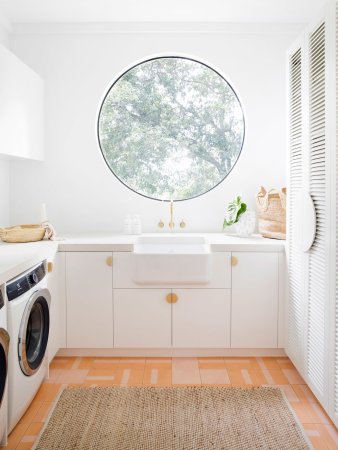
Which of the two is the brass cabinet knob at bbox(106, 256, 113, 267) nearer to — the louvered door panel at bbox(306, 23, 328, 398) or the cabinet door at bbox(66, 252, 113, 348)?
the cabinet door at bbox(66, 252, 113, 348)

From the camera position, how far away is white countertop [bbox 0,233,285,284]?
8.70 feet

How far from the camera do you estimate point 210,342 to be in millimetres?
3088

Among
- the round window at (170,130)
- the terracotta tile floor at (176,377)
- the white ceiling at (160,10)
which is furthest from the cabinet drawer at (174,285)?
the white ceiling at (160,10)

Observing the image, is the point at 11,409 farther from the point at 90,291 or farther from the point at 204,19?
the point at 204,19

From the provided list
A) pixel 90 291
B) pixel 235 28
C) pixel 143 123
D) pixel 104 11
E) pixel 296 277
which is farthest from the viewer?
pixel 143 123

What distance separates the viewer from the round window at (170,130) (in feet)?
12.6

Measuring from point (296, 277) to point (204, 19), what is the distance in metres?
2.13

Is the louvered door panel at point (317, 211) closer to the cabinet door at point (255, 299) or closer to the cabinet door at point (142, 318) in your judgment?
the cabinet door at point (255, 299)

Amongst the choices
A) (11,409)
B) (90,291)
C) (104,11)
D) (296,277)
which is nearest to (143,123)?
(104,11)

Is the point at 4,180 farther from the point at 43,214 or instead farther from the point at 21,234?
the point at 21,234

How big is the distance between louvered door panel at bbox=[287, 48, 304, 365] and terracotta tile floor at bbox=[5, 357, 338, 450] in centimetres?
20

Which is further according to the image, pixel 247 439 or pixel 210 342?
pixel 210 342

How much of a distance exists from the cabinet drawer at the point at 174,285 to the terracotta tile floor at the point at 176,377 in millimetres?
530

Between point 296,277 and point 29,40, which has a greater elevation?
point 29,40
